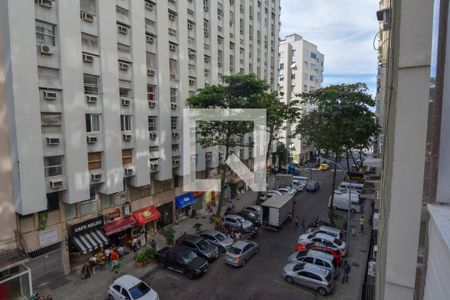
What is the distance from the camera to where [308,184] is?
39250 millimetres

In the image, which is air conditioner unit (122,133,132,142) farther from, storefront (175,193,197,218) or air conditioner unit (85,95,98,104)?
storefront (175,193,197,218)

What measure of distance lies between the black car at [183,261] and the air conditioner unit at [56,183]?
7781mm

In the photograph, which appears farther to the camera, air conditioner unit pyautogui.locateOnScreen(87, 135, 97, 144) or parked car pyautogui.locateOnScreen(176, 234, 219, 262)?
parked car pyautogui.locateOnScreen(176, 234, 219, 262)

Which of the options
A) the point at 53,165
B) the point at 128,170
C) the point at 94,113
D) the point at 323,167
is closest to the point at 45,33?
the point at 94,113

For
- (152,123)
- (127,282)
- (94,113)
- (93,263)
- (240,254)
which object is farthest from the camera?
(152,123)

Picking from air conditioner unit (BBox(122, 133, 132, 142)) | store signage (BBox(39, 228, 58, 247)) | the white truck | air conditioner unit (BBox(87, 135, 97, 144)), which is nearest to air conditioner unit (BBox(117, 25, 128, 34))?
air conditioner unit (BBox(122, 133, 132, 142))

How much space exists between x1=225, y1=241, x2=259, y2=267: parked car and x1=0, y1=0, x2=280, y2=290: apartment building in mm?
7670

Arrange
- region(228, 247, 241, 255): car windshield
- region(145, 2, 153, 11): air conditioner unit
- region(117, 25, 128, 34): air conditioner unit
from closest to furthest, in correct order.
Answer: region(228, 247, 241, 255): car windshield < region(117, 25, 128, 34): air conditioner unit < region(145, 2, 153, 11): air conditioner unit

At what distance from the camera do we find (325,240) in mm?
20531

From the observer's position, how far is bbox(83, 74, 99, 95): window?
17.7m

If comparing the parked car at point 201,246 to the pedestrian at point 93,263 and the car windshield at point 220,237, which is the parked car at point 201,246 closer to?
the car windshield at point 220,237

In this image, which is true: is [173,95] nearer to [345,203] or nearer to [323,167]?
[345,203]

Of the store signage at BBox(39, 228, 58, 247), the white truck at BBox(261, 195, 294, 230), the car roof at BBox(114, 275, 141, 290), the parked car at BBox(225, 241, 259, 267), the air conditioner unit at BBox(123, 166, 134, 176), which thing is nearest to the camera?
the car roof at BBox(114, 275, 141, 290)

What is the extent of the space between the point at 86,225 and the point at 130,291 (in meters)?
6.41
